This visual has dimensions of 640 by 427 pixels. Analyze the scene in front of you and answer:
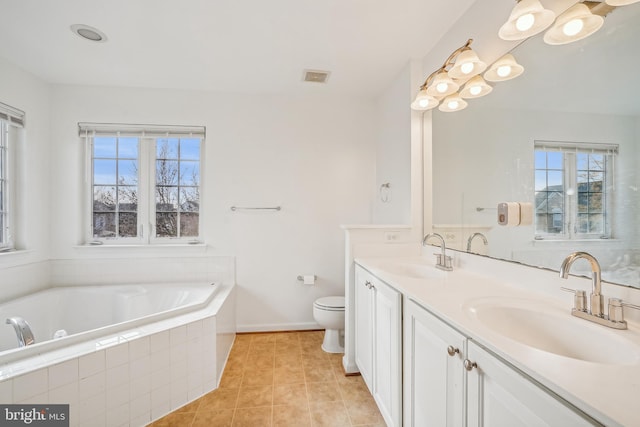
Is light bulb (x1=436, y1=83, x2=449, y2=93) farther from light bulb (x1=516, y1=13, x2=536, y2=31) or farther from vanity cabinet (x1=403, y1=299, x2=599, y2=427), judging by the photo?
vanity cabinet (x1=403, y1=299, x2=599, y2=427)

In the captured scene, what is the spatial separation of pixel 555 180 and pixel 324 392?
5.91 ft

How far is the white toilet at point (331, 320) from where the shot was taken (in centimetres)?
235

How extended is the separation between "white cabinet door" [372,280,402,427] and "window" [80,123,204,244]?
2054mm

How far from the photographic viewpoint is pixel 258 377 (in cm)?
204

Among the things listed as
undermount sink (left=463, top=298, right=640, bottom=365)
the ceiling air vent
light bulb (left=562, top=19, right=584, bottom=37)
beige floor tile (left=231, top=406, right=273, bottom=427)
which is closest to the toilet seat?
beige floor tile (left=231, top=406, right=273, bottom=427)

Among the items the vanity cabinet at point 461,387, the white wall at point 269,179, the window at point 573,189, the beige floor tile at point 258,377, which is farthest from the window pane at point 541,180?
the beige floor tile at point 258,377

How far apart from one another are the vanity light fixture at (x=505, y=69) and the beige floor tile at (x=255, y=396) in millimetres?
2292

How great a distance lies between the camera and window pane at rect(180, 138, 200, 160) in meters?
2.80

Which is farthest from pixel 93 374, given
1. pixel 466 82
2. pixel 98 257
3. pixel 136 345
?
pixel 466 82

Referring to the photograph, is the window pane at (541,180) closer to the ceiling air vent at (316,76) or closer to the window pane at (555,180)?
the window pane at (555,180)

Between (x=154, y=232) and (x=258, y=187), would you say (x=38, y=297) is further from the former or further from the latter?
(x=258, y=187)

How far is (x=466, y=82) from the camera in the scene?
1649 millimetres

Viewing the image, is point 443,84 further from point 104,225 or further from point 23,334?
point 104,225

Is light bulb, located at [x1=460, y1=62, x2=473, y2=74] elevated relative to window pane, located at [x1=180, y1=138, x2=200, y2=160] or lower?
elevated
